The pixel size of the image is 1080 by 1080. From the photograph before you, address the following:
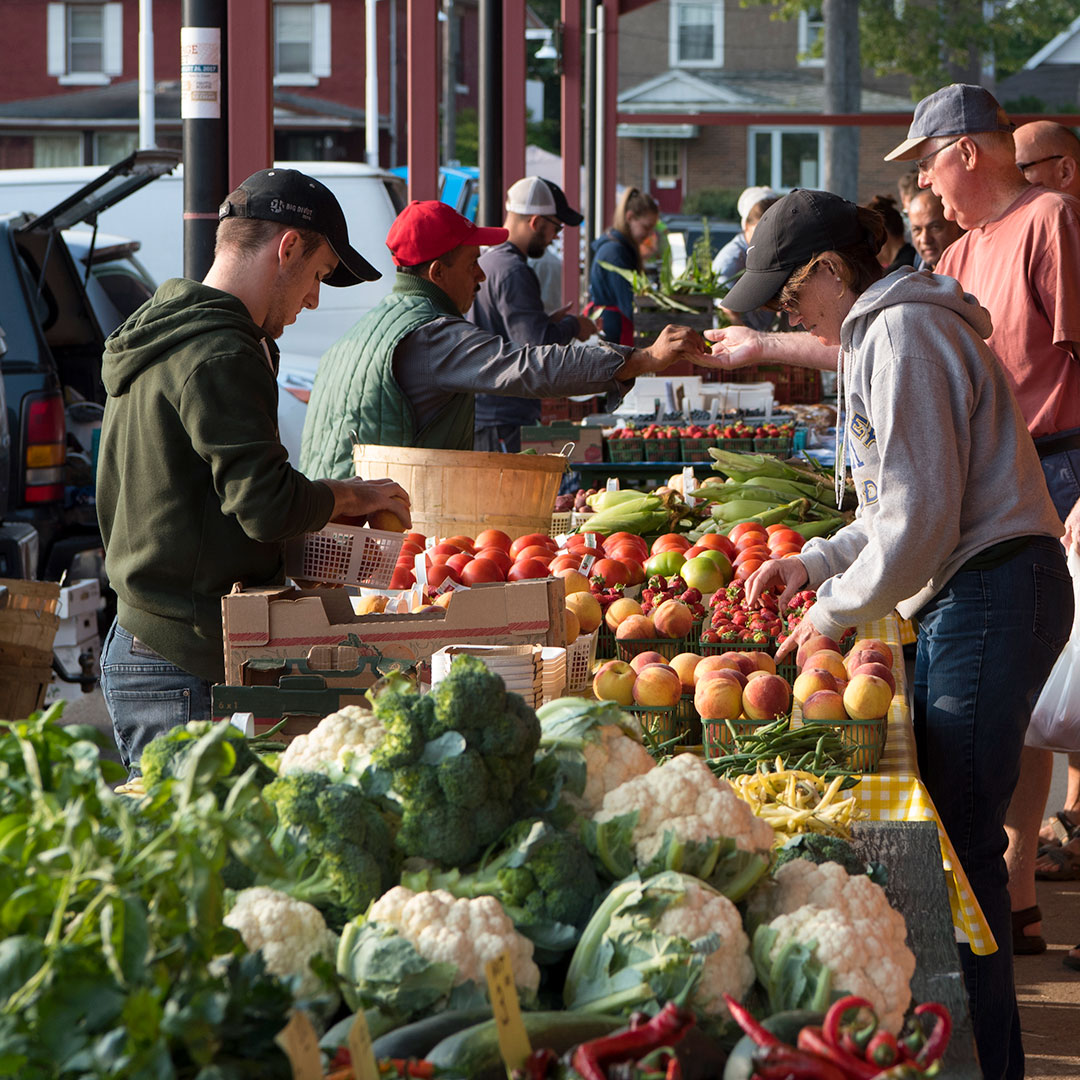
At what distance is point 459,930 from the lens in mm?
1491

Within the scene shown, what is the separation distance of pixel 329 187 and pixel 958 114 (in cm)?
848

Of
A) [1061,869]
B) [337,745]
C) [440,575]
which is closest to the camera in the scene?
[337,745]

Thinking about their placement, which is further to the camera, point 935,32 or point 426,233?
point 935,32

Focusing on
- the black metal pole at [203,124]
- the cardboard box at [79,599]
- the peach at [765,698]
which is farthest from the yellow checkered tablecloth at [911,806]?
the cardboard box at [79,599]

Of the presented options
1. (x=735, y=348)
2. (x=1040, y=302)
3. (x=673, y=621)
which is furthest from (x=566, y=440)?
(x=673, y=621)

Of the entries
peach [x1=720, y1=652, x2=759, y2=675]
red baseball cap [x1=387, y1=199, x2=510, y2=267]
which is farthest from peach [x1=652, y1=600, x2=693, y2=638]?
red baseball cap [x1=387, y1=199, x2=510, y2=267]

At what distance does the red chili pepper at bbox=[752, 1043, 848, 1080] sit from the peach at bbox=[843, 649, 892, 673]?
67.1 inches

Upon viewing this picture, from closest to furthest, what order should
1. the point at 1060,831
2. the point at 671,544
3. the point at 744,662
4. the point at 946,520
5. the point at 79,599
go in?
the point at 946,520 < the point at 744,662 < the point at 671,544 < the point at 1060,831 < the point at 79,599

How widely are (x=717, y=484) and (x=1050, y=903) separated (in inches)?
72.0

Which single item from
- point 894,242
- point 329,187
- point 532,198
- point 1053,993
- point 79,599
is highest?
point 329,187

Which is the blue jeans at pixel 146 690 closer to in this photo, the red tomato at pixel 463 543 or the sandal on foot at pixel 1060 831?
the red tomato at pixel 463 543

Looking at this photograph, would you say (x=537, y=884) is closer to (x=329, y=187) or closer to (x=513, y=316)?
(x=513, y=316)

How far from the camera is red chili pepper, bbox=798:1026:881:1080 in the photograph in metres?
1.33

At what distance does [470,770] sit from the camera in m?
1.61
